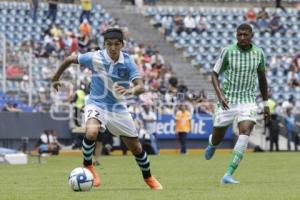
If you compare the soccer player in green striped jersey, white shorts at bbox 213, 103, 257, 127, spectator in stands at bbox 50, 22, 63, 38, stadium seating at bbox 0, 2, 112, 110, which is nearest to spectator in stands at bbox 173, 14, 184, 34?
stadium seating at bbox 0, 2, 112, 110

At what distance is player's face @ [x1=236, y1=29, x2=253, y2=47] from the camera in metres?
15.9

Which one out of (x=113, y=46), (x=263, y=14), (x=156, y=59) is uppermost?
(x=113, y=46)

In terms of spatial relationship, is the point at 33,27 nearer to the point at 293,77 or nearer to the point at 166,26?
the point at 166,26

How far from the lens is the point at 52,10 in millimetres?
39969

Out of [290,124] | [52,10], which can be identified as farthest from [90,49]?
[290,124]

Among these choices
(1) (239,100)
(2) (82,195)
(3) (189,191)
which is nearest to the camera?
(2) (82,195)

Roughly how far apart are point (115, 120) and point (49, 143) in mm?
18443

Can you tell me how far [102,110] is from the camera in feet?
47.2

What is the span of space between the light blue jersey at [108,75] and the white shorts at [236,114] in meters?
2.58

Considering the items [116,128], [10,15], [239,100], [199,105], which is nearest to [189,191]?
[116,128]

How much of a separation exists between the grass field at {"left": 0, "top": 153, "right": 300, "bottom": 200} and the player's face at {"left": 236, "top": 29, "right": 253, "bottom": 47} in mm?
2279

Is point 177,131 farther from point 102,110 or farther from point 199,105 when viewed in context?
point 102,110

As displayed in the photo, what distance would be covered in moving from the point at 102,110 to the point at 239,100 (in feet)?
9.48

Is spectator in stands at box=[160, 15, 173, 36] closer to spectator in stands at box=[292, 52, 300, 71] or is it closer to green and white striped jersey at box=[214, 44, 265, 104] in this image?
spectator in stands at box=[292, 52, 300, 71]
